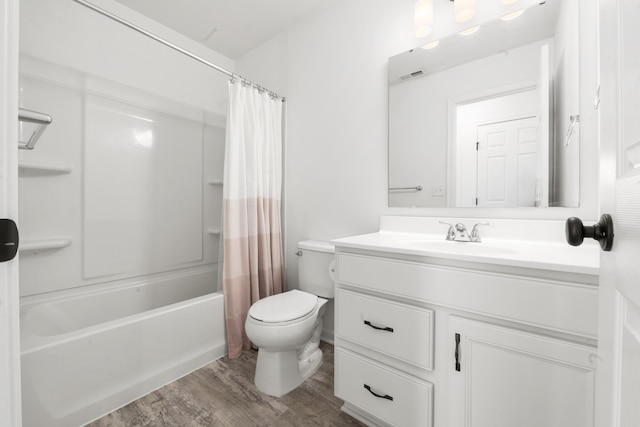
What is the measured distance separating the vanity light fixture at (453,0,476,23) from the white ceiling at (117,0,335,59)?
92cm

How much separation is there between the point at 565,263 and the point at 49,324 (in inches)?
99.2

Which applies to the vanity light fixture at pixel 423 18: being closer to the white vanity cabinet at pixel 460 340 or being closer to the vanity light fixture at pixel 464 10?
the vanity light fixture at pixel 464 10

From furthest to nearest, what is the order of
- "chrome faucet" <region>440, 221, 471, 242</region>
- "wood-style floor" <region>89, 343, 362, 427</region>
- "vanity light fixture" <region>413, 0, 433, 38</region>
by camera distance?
"vanity light fixture" <region>413, 0, 433, 38</region> < "chrome faucet" <region>440, 221, 471, 242</region> < "wood-style floor" <region>89, 343, 362, 427</region>

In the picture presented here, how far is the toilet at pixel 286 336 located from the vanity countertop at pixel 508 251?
19.6 inches

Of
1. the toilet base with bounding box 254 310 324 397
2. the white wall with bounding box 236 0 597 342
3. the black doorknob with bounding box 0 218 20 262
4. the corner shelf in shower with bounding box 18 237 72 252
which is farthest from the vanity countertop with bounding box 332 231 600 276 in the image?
the corner shelf in shower with bounding box 18 237 72 252

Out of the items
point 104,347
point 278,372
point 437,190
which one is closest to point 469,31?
point 437,190

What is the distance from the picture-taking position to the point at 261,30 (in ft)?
7.44

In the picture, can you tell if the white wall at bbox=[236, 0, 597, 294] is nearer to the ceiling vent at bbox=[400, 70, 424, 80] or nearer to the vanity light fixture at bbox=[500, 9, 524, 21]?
the ceiling vent at bbox=[400, 70, 424, 80]

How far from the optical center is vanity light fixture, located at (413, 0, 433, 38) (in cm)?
152

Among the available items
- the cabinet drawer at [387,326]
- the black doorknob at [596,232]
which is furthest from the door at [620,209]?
the cabinet drawer at [387,326]

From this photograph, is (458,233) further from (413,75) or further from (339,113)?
(339,113)

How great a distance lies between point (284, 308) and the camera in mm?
1524

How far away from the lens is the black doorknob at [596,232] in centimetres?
41

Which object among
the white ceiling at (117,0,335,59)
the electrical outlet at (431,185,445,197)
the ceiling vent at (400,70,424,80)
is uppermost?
the white ceiling at (117,0,335,59)
